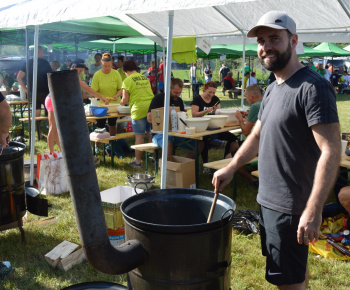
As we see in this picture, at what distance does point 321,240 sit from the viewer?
4.07 m

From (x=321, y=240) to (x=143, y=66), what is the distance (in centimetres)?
3124

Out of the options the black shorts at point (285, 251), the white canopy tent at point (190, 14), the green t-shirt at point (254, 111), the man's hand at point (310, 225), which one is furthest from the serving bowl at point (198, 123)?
the man's hand at point (310, 225)

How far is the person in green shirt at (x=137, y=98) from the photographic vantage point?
Result: 22.4 ft

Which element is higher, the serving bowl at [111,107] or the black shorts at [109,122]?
the serving bowl at [111,107]

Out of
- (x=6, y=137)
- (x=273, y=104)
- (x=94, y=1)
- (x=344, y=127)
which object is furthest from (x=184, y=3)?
(x=344, y=127)

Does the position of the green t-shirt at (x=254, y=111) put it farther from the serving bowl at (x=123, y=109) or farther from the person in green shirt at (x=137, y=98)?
the serving bowl at (x=123, y=109)

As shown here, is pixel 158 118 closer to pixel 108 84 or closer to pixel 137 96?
pixel 137 96

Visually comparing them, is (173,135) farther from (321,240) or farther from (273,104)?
(273,104)

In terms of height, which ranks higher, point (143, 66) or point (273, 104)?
point (143, 66)

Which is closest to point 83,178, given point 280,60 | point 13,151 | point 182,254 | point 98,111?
point 182,254

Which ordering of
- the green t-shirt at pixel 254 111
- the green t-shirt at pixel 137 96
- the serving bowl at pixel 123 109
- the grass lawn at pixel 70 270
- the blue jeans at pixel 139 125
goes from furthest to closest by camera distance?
the serving bowl at pixel 123 109 → the blue jeans at pixel 139 125 → the green t-shirt at pixel 137 96 → the green t-shirt at pixel 254 111 → the grass lawn at pixel 70 270

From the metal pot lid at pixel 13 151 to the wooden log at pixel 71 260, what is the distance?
107 cm

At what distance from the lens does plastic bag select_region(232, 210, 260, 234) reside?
4.33 meters

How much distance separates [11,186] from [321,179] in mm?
2962
